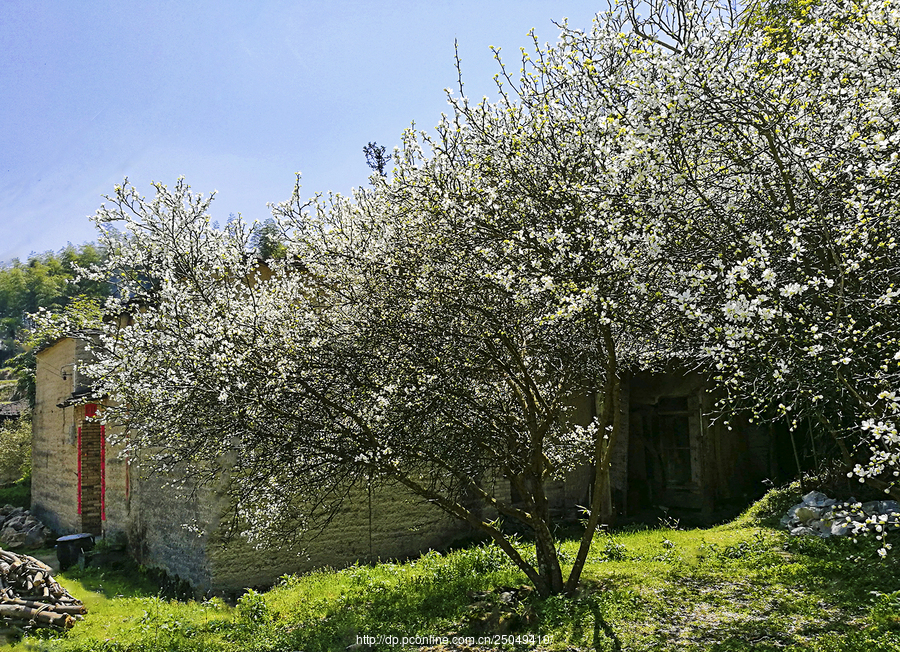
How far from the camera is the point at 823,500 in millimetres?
9781

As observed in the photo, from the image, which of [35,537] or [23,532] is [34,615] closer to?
[35,537]

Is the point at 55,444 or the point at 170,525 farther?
the point at 55,444

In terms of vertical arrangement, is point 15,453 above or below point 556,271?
below

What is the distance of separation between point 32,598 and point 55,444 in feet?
38.1

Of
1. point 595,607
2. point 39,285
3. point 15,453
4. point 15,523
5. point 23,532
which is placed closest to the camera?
point 595,607

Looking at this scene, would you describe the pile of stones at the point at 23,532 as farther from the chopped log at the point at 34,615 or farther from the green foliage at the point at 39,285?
the green foliage at the point at 39,285

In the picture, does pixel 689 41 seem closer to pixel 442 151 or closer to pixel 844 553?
pixel 442 151

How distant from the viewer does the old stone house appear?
10445 mm

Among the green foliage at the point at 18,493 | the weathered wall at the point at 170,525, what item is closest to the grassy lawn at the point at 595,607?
the weathered wall at the point at 170,525

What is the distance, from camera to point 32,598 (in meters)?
9.26

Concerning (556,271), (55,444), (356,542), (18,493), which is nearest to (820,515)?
(556,271)

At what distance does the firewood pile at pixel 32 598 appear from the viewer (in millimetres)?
8734

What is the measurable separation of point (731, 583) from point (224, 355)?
6121 mm

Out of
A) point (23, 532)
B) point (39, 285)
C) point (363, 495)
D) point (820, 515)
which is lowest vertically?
point (23, 532)
